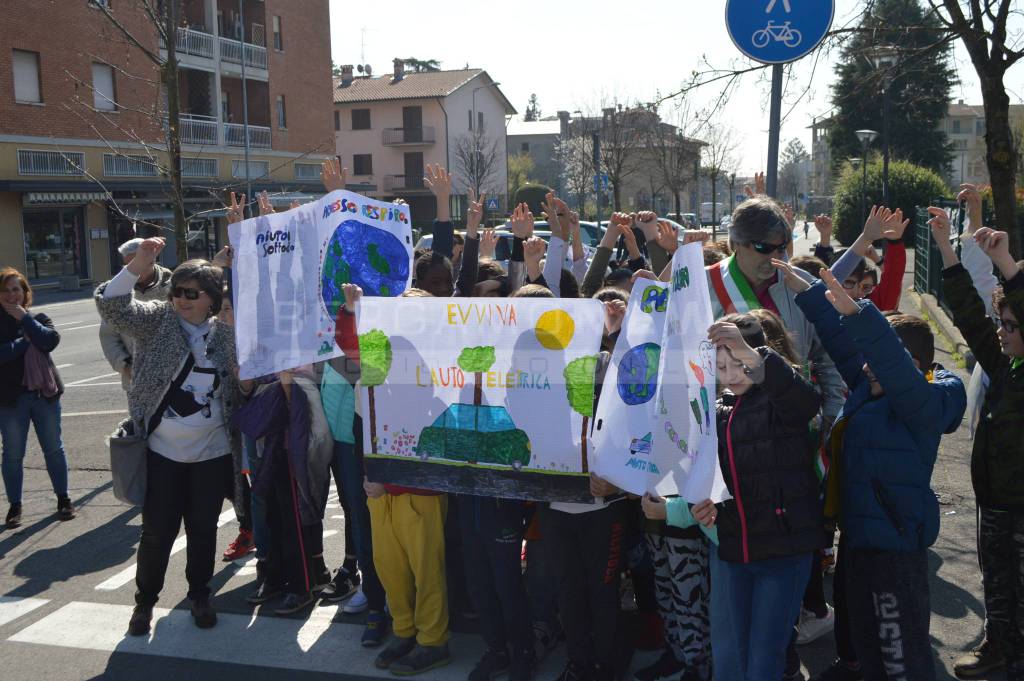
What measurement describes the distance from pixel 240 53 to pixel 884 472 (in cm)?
4214

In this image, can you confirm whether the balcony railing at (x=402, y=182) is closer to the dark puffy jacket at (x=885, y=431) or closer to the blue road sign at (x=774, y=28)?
the blue road sign at (x=774, y=28)

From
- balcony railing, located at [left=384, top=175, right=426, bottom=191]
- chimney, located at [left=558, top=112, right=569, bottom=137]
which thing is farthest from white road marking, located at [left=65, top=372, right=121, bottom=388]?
chimney, located at [left=558, top=112, right=569, bottom=137]

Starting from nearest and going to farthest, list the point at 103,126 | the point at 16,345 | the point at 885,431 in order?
the point at 885,431 < the point at 16,345 < the point at 103,126

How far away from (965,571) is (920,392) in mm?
2350

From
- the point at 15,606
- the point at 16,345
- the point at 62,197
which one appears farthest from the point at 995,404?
the point at 62,197

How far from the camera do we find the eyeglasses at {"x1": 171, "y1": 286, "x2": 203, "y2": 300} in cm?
489

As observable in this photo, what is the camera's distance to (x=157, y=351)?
4906 mm

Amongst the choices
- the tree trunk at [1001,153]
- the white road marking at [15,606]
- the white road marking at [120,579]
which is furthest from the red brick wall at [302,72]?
the white road marking at [15,606]

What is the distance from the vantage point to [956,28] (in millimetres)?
9438

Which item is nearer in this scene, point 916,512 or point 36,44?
point 916,512

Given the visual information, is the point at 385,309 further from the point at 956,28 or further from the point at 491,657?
the point at 956,28

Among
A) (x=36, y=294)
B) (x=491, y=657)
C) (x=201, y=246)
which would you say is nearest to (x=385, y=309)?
Result: (x=491, y=657)

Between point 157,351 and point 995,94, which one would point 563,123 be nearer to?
point 995,94

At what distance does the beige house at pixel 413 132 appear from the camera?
212ft
